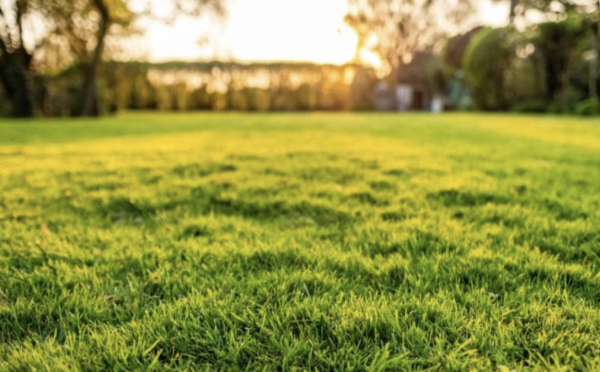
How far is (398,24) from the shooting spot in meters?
29.0

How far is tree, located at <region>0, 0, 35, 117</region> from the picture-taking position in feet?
41.6

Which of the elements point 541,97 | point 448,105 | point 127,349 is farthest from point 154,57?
point 127,349

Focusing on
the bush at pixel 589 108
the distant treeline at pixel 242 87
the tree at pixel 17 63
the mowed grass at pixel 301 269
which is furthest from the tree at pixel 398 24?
the mowed grass at pixel 301 269

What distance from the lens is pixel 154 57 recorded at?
21.1m

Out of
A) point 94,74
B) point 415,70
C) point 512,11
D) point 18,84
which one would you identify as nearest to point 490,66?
point 512,11

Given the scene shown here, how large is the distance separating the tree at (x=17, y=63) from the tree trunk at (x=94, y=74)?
1.57 meters

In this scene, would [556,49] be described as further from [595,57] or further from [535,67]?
[595,57]

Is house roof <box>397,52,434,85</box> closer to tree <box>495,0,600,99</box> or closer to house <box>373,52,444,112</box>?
house <box>373,52,444,112</box>

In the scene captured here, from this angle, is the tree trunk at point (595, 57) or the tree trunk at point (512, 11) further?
the tree trunk at point (512, 11)

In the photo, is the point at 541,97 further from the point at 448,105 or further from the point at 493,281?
the point at 493,281

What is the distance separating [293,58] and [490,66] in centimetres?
1060

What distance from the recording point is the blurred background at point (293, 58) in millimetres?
14000

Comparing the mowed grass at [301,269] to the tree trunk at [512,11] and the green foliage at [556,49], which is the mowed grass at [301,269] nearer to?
the green foliage at [556,49]

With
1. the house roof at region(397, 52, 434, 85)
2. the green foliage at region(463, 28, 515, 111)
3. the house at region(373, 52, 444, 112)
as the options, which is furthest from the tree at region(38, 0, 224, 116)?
the house roof at region(397, 52, 434, 85)
